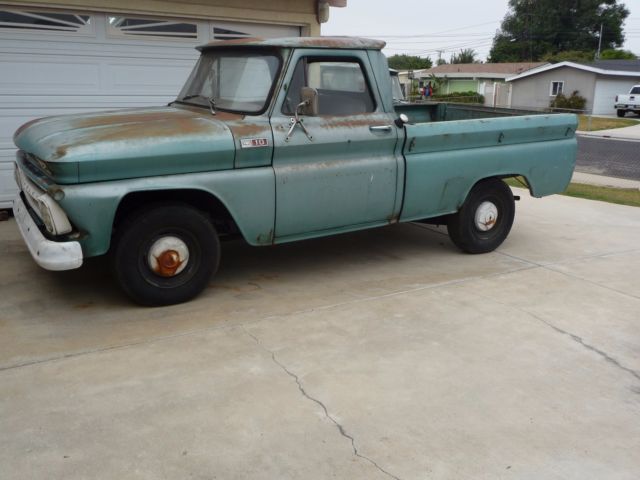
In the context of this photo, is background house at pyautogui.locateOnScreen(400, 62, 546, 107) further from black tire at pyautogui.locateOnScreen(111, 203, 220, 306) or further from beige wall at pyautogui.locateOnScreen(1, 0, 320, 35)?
black tire at pyautogui.locateOnScreen(111, 203, 220, 306)

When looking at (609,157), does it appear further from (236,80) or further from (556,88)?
(556,88)

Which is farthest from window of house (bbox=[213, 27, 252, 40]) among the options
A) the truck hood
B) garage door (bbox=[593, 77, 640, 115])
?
garage door (bbox=[593, 77, 640, 115])

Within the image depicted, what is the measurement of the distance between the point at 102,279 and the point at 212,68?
2040 mm

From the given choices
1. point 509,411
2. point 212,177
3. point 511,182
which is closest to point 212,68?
point 212,177

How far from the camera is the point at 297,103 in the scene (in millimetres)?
5094

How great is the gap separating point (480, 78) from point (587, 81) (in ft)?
48.2

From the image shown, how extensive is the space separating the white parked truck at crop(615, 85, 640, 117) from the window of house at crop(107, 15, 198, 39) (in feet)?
113

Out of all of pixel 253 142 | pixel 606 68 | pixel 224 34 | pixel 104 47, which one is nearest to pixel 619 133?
pixel 606 68

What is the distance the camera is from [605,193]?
10508 mm

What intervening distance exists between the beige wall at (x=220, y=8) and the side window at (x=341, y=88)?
3.44 meters

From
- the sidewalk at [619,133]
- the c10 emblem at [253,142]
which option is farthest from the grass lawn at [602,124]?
the c10 emblem at [253,142]

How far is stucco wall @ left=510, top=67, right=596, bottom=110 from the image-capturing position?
41281 mm

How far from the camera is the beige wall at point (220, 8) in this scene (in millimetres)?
7415

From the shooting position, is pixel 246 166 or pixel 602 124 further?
pixel 602 124
